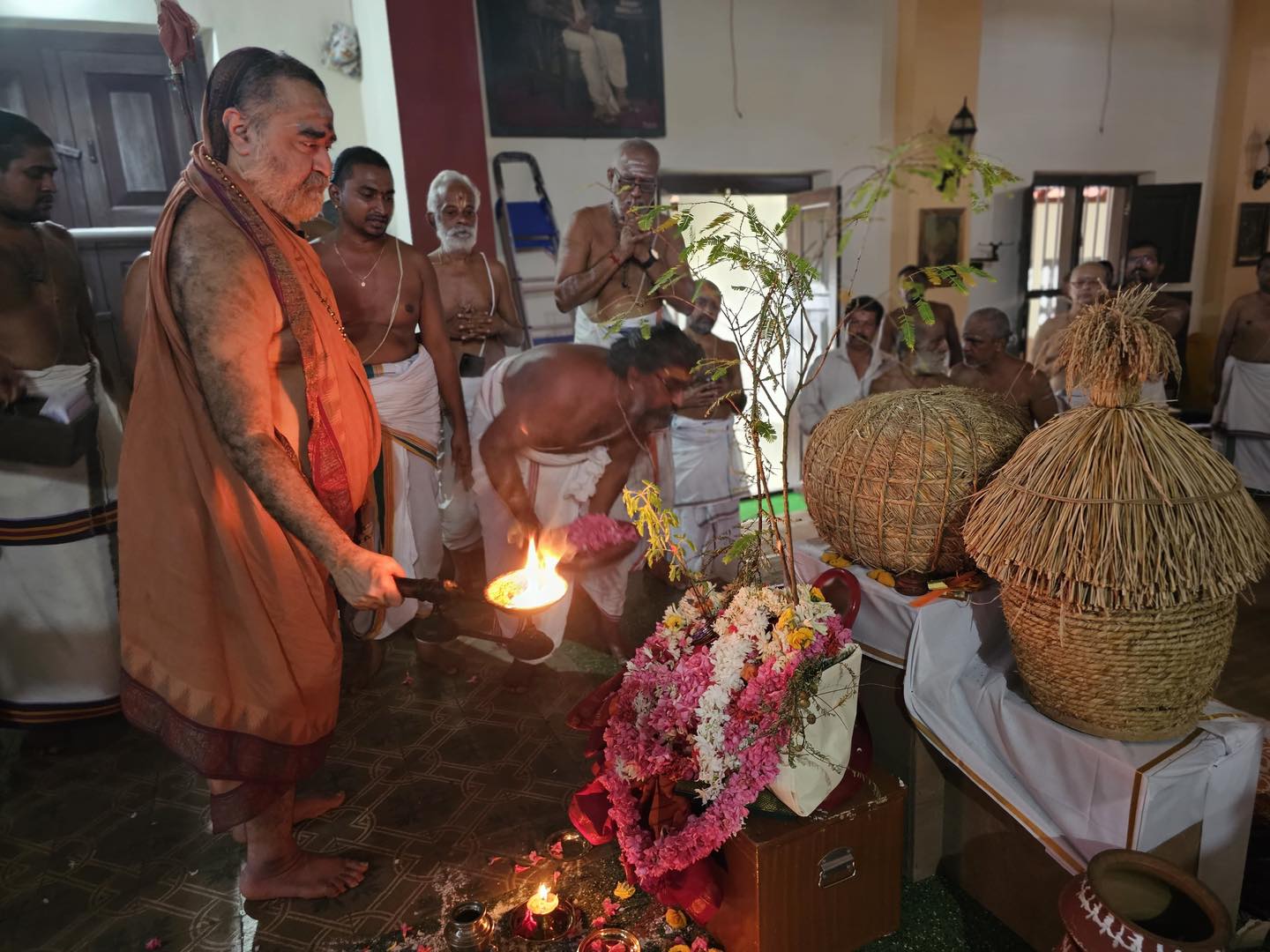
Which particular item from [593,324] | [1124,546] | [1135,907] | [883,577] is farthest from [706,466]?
[1135,907]

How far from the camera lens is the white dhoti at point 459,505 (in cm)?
453

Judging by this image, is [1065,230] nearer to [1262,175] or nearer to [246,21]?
[1262,175]

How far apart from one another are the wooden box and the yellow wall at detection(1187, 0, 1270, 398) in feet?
30.7

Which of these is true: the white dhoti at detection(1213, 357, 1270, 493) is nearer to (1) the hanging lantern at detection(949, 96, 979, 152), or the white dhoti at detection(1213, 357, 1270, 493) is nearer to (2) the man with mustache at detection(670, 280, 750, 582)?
(1) the hanging lantern at detection(949, 96, 979, 152)

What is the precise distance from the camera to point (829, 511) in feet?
8.10

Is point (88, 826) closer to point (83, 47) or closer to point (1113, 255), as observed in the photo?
point (83, 47)

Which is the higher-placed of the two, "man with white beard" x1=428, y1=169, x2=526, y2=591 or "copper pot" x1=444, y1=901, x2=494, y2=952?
"man with white beard" x1=428, y1=169, x2=526, y2=591


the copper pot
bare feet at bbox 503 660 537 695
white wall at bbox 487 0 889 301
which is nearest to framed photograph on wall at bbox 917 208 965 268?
white wall at bbox 487 0 889 301

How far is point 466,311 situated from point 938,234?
4999mm

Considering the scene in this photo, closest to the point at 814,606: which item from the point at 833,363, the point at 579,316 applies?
the point at 579,316

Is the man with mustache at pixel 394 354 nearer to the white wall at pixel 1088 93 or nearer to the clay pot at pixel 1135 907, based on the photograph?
the clay pot at pixel 1135 907

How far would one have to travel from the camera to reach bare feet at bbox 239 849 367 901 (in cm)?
246

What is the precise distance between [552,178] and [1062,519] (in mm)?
5034

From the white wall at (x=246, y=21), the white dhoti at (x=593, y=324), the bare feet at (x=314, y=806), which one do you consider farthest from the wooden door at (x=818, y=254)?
the bare feet at (x=314, y=806)
